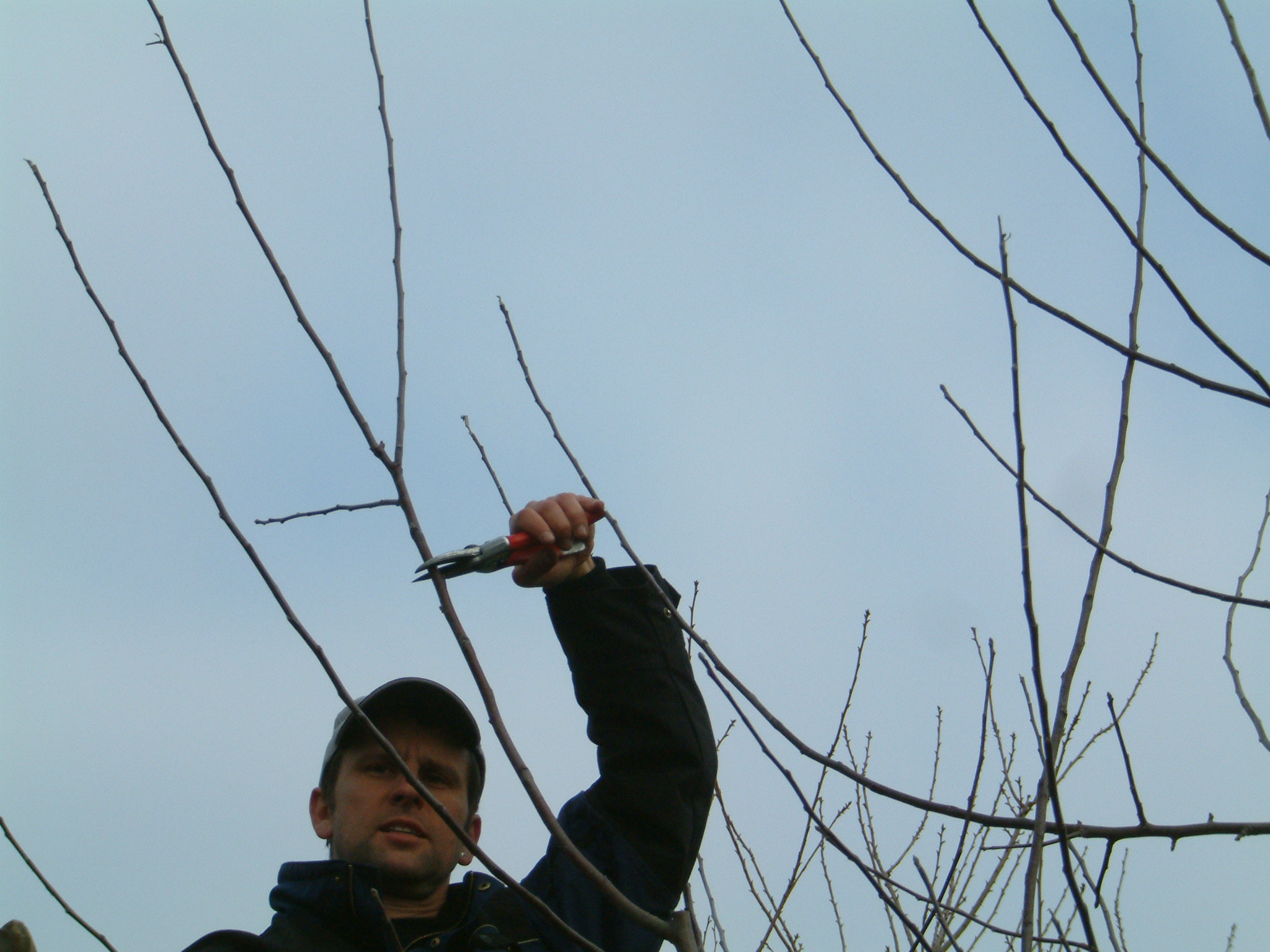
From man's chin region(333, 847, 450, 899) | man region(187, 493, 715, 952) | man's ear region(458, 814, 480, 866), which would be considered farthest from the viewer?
man's ear region(458, 814, 480, 866)

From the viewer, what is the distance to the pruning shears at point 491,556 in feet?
5.43

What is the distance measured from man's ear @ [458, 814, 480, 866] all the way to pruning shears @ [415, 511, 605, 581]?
0.93 m

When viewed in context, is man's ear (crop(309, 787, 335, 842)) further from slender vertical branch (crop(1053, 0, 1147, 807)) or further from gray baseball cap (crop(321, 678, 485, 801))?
slender vertical branch (crop(1053, 0, 1147, 807))

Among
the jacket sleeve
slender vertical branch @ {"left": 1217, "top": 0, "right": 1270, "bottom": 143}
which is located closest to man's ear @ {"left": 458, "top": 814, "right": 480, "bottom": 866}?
the jacket sleeve

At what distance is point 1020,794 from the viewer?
3760 mm

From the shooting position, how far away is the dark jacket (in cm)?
204

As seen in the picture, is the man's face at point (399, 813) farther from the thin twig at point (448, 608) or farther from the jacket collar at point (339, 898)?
the thin twig at point (448, 608)

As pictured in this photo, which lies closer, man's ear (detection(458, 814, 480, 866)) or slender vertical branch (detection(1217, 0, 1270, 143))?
slender vertical branch (detection(1217, 0, 1270, 143))

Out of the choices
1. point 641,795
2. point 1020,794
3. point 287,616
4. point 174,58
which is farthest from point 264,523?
point 1020,794

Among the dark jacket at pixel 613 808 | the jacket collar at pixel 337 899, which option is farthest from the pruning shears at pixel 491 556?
the jacket collar at pixel 337 899

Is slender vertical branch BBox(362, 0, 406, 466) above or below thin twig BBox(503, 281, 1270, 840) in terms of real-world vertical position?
above

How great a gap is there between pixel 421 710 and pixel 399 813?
292mm

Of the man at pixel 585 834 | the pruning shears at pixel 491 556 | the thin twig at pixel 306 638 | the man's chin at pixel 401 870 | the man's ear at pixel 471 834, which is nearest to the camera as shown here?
the thin twig at pixel 306 638

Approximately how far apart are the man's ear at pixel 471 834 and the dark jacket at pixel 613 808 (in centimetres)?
24
